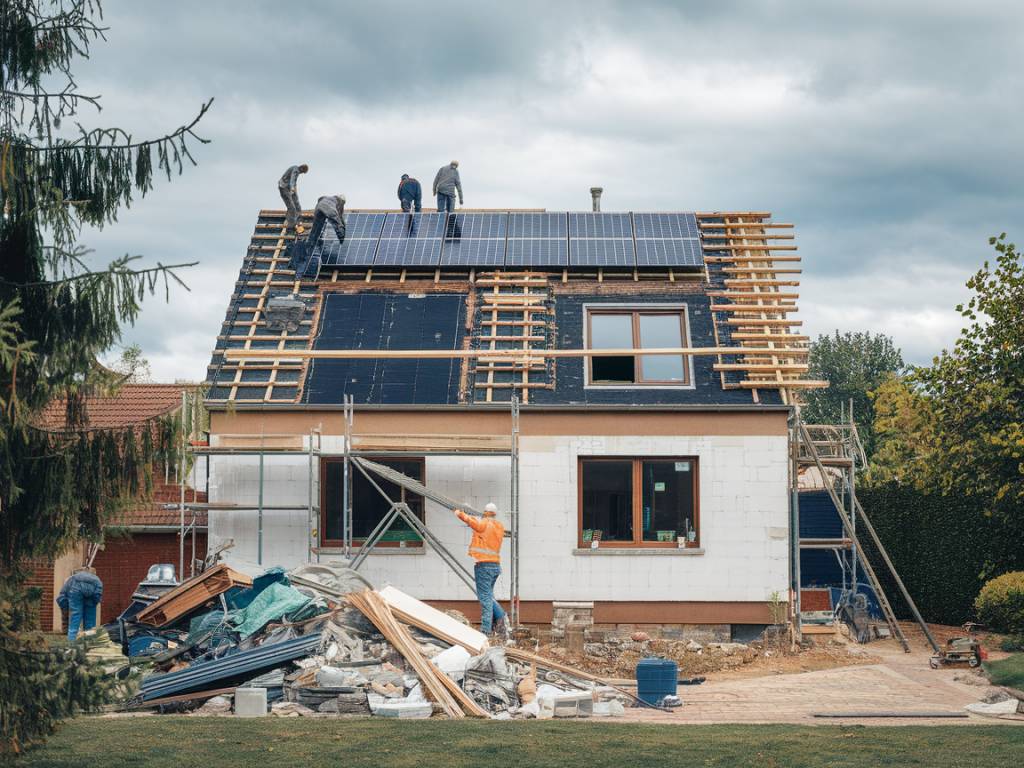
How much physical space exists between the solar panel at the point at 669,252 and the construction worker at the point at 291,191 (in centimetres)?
674

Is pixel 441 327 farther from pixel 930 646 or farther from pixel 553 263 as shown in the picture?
pixel 930 646

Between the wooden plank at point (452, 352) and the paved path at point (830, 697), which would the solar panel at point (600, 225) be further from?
the paved path at point (830, 697)

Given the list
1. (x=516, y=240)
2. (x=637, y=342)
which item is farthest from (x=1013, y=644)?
(x=516, y=240)

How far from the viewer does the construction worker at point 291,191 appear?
2402cm

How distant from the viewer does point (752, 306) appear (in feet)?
71.2

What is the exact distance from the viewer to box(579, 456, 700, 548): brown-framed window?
20047 mm

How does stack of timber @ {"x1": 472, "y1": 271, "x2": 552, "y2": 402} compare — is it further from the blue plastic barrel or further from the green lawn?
the green lawn

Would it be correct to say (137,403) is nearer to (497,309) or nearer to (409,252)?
(409,252)

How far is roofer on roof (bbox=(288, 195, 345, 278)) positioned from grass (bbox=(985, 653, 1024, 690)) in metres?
13.3

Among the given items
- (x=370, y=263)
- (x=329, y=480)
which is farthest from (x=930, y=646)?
(x=370, y=263)

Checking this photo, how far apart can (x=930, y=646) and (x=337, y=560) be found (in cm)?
988

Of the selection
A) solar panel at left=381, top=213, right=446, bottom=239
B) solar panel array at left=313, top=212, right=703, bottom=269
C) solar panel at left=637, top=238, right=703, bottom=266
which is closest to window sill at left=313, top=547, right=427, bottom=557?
solar panel array at left=313, top=212, right=703, bottom=269

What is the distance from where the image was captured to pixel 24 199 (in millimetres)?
8945

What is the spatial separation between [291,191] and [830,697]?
14260mm
